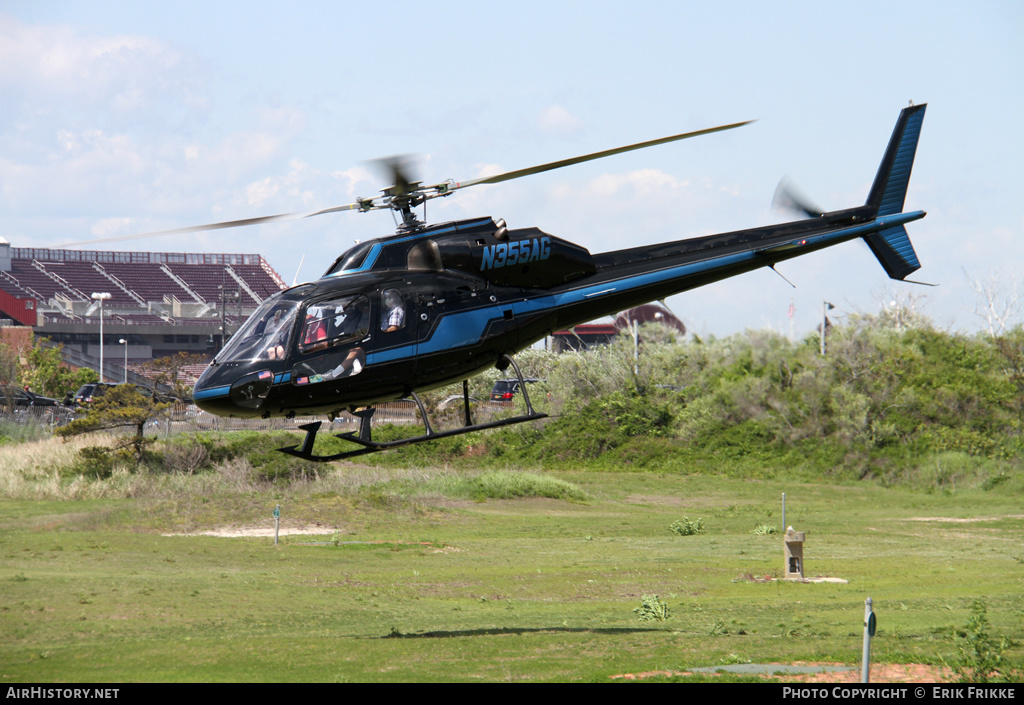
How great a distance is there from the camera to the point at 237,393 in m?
13.6

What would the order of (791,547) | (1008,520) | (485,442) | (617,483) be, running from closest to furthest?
(791,547) → (1008,520) → (617,483) → (485,442)

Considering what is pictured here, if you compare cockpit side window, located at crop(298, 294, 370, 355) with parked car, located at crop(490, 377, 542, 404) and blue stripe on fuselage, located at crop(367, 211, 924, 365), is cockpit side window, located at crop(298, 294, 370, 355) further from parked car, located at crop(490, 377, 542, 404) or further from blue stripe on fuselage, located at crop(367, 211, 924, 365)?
parked car, located at crop(490, 377, 542, 404)

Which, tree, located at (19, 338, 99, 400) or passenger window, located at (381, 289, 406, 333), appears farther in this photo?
tree, located at (19, 338, 99, 400)

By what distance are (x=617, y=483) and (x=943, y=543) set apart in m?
16.0

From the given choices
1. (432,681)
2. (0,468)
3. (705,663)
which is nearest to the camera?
(432,681)

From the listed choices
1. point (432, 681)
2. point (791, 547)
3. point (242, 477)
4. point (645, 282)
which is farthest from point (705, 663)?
point (242, 477)

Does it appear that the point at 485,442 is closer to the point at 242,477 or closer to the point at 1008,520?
the point at 242,477

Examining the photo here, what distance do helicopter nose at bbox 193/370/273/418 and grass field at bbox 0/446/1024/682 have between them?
3.76 meters

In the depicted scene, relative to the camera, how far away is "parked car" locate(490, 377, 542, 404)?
55062mm

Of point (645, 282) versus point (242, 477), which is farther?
point (242, 477)

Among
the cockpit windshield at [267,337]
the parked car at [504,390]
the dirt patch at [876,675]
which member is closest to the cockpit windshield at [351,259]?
the cockpit windshield at [267,337]

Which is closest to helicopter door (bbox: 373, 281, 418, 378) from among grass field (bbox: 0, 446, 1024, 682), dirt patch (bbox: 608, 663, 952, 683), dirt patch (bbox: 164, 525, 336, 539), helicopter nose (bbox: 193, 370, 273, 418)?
helicopter nose (bbox: 193, 370, 273, 418)

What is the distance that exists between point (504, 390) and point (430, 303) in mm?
41828

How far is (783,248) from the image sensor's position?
17906 millimetres
